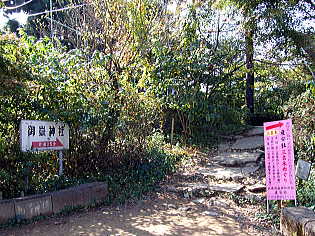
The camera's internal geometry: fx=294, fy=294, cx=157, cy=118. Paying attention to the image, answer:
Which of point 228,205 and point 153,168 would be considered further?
point 153,168

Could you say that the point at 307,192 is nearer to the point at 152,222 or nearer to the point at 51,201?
the point at 152,222

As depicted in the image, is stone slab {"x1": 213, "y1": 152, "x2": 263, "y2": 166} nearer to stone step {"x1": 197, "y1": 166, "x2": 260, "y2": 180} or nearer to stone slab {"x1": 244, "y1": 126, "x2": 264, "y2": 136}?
stone step {"x1": 197, "y1": 166, "x2": 260, "y2": 180}

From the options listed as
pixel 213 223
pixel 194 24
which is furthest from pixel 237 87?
pixel 213 223

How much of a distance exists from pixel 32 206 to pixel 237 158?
15.2 feet

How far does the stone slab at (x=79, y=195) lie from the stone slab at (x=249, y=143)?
166 inches

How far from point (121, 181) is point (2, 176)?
2.01 metres

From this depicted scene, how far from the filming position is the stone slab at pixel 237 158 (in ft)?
22.2

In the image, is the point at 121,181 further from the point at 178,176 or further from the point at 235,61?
the point at 235,61

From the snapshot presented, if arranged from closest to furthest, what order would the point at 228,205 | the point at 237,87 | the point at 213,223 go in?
the point at 213,223 < the point at 228,205 < the point at 237,87

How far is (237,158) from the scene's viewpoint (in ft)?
22.9

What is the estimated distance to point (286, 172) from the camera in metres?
4.13

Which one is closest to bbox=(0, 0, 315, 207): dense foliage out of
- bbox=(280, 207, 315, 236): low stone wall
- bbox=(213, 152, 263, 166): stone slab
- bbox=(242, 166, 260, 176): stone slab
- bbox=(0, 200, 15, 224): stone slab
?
bbox=(0, 200, 15, 224): stone slab

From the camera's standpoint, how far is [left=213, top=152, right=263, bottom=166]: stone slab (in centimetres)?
676

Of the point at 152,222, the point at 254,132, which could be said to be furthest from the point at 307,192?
the point at 254,132
